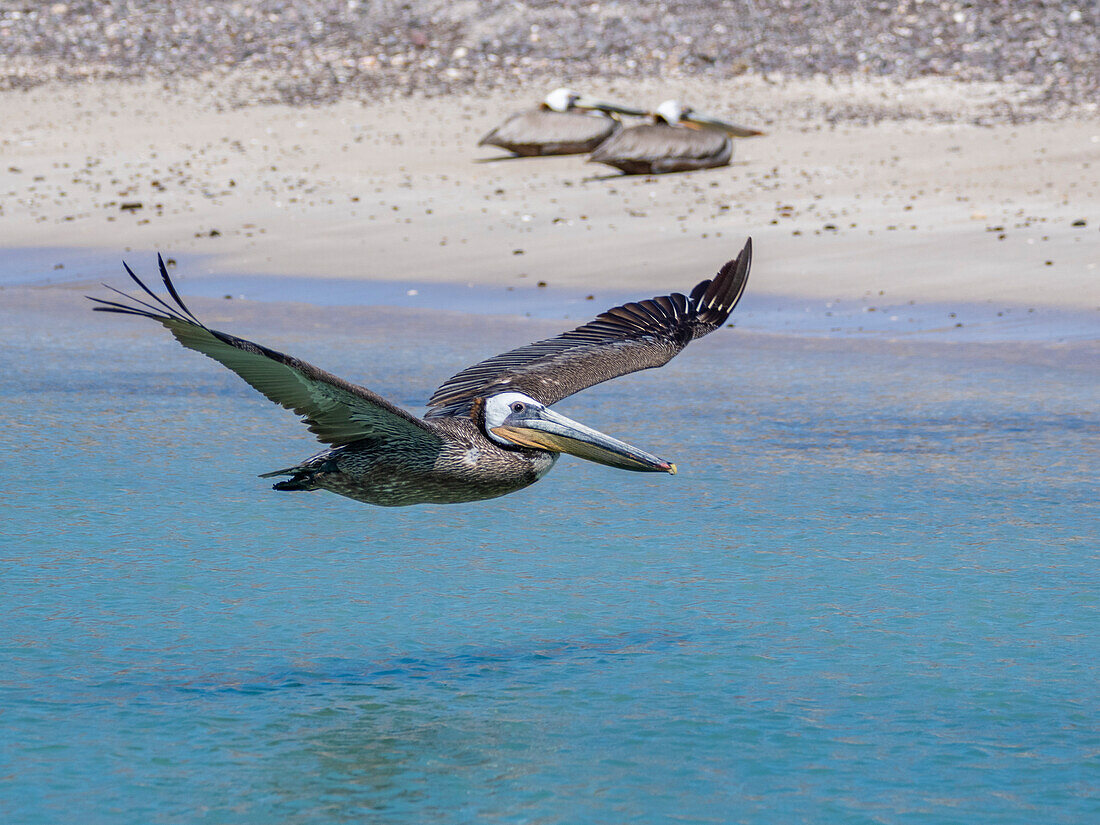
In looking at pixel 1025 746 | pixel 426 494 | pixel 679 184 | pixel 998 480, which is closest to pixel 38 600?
pixel 426 494

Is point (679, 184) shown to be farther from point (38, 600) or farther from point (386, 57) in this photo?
point (38, 600)

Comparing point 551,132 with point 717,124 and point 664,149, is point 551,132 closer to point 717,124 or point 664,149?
point 664,149

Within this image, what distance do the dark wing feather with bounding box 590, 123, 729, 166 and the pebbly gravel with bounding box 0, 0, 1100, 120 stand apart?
499cm

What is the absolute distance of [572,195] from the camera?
1591cm

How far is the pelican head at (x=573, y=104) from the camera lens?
1830 centimetres

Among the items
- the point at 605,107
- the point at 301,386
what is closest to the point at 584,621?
the point at 301,386

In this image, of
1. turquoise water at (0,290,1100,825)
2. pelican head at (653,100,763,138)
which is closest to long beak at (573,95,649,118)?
pelican head at (653,100,763,138)

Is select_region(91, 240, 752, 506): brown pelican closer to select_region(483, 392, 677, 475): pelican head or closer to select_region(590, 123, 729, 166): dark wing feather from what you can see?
select_region(483, 392, 677, 475): pelican head

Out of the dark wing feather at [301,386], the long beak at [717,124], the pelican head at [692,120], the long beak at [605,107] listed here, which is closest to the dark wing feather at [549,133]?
the long beak at [605,107]

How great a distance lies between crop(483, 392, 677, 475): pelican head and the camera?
5.39m

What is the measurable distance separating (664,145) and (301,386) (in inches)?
481

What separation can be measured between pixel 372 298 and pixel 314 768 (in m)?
8.42

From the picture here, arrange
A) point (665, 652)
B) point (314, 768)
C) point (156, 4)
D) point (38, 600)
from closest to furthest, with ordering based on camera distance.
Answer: point (314, 768) → point (665, 652) → point (38, 600) → point (156, 4)

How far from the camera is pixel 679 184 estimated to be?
16.2 meters
